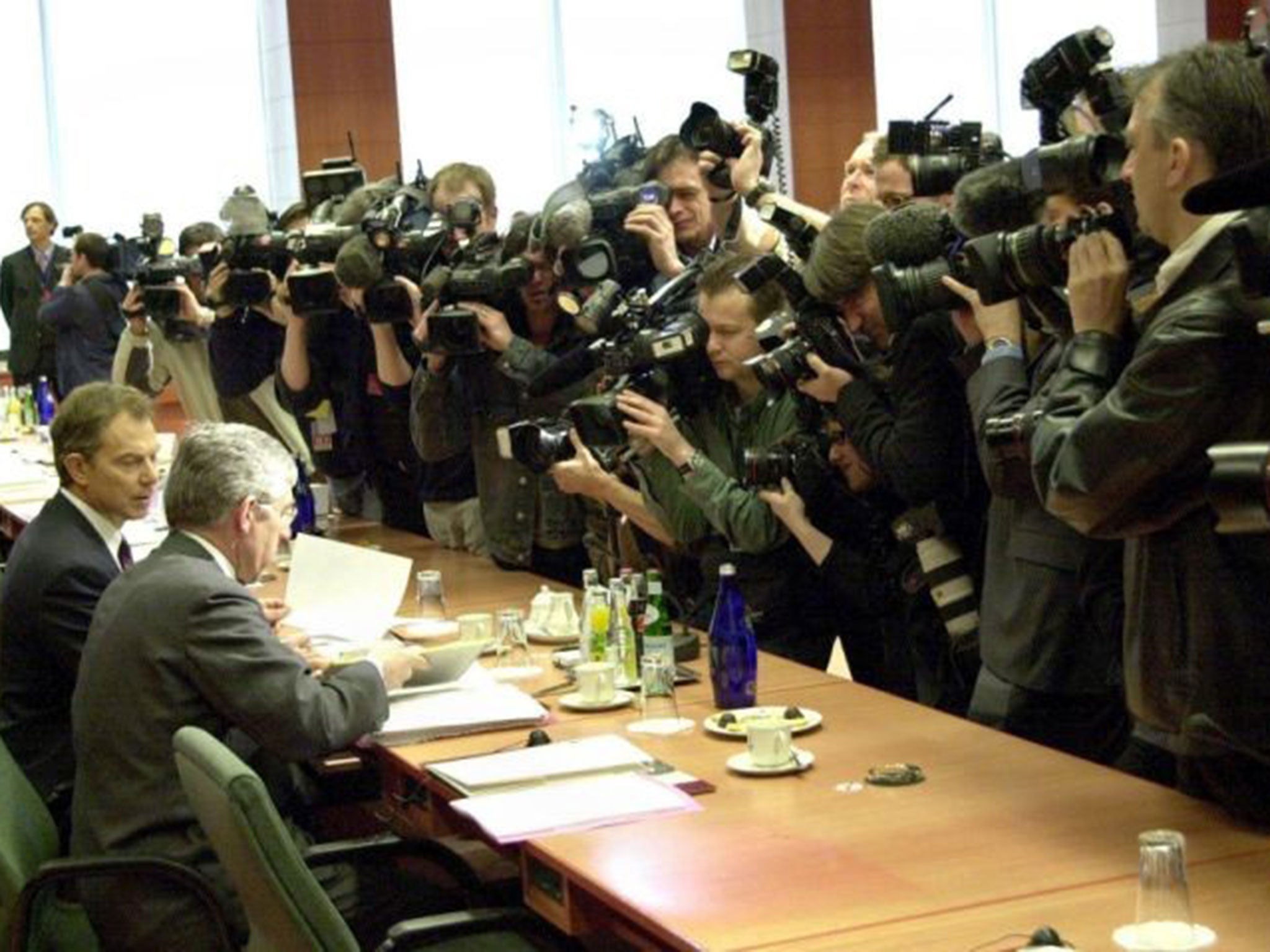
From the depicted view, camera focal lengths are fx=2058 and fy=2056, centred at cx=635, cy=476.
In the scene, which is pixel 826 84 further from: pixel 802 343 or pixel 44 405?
pixel 802 343

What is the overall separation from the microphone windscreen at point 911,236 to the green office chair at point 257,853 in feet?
5.11

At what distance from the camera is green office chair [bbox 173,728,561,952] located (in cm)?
242

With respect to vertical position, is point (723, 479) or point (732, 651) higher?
point (723, 479)

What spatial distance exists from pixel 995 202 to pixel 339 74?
10266mm

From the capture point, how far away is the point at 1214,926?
228 centimetres

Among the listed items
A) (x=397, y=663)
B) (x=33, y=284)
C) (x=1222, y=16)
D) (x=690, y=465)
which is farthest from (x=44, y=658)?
(x=1222, y=16)

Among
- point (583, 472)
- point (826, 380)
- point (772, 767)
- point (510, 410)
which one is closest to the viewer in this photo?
point (772, 767)

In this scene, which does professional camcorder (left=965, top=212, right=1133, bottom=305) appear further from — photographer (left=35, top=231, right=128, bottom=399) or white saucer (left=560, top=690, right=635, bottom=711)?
photographer (left=35, top=231, right=128, bottom=399)

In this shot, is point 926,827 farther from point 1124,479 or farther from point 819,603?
point 819,603

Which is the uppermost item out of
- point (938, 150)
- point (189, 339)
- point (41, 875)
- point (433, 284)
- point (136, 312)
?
point (938, 150)

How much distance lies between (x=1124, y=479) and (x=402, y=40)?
11412mm

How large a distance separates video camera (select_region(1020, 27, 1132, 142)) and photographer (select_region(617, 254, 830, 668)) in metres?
0.93

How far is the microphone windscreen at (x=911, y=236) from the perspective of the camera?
3.59 metres

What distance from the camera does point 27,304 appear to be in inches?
502
